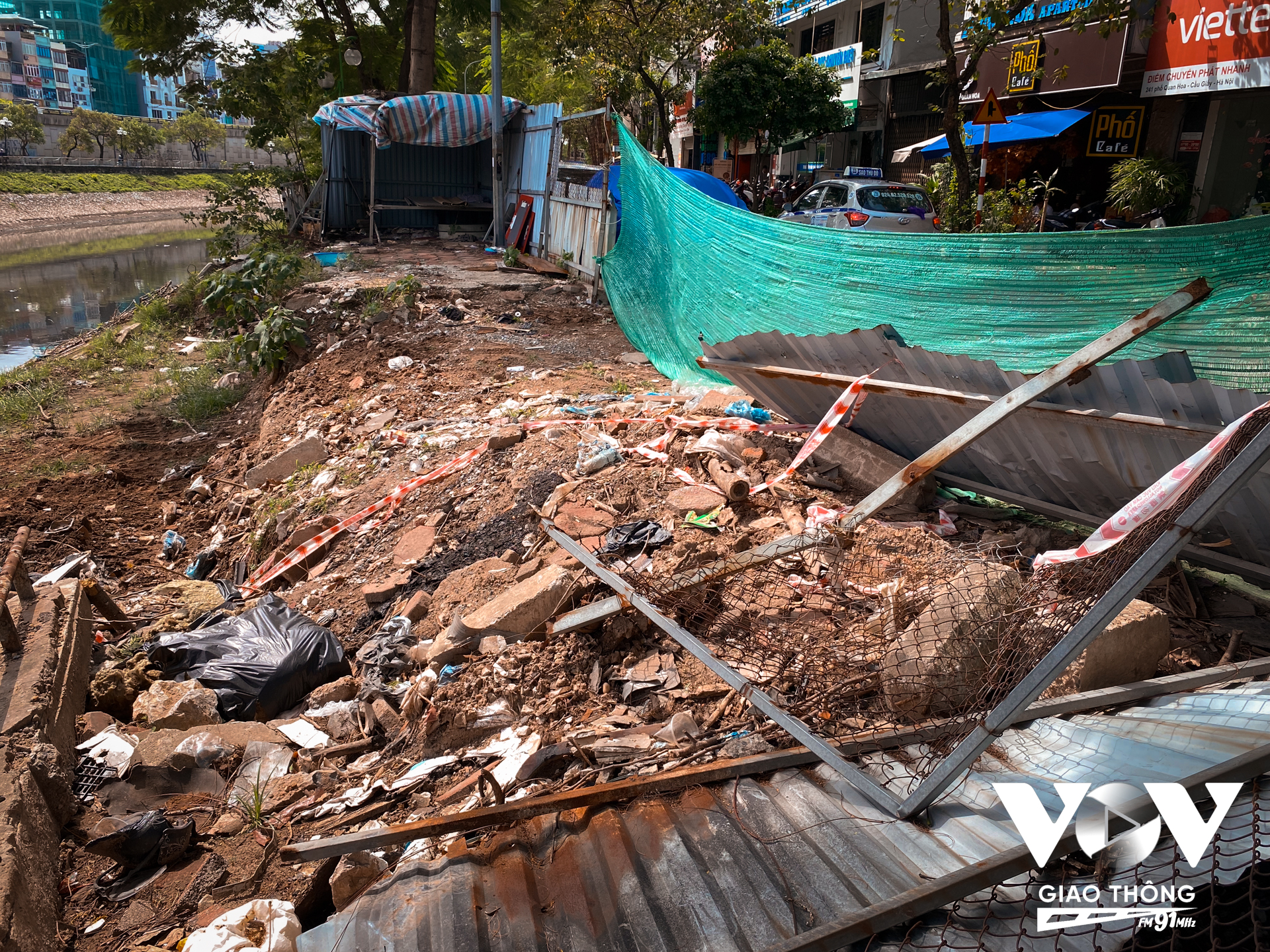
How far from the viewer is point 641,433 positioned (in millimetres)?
4816

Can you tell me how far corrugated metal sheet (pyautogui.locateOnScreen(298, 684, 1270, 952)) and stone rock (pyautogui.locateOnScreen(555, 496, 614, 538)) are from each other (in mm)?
1672

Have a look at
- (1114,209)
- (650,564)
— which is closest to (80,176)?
(1114,209)

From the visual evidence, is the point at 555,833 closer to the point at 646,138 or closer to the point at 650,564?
the point at 650,564

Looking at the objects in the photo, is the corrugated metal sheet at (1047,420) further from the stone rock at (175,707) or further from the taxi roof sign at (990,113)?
the taxi roof sign at (990,113)

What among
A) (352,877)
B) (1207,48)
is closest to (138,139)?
(1207,48)

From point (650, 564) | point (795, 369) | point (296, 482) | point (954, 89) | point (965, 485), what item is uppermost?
point (954, 89)

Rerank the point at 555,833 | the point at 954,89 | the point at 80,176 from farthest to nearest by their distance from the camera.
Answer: the point at 80,176 < the point at 954,89 < the point at 555,833

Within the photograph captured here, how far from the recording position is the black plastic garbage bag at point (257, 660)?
3.58 m

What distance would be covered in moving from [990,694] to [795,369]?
2441mm

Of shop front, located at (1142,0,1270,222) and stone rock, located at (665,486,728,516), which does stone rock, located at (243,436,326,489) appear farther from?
shop front, located at (1142,0,1270,222)

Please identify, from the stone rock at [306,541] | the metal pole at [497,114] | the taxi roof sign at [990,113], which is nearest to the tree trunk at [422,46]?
the metal pole at [497,114]

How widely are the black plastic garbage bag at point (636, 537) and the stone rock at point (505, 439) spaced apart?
1.37 m

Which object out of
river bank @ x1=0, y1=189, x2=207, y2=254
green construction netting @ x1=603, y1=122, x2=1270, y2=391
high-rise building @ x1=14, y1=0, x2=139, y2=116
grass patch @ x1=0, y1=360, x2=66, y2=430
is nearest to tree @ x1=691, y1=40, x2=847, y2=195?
green construction netting @ x1=603, y1=122, x2=1270, y2=391

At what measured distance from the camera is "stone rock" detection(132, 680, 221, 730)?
339cm
